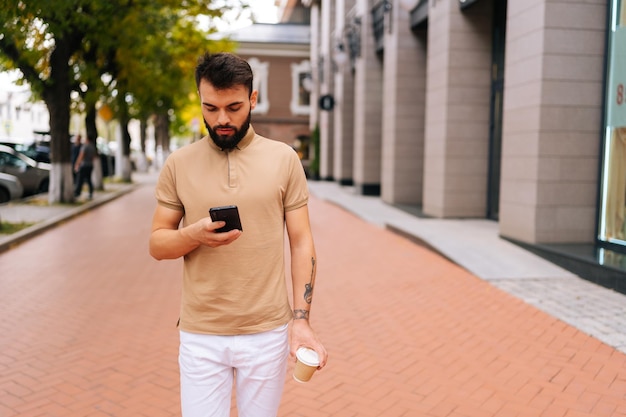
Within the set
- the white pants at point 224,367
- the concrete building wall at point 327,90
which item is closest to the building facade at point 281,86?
the concrete building wall at point 327,90

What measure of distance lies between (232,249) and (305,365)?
487 mm

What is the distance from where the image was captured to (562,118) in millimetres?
9258

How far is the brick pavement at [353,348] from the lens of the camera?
4277 mm

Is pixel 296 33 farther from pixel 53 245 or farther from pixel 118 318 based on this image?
pixel 118 318

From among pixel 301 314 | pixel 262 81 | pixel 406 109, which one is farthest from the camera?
pixel 262 81

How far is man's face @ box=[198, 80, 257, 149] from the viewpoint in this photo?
87.5 inches

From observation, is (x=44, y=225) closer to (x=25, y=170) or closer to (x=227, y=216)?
(x=25, y=170)

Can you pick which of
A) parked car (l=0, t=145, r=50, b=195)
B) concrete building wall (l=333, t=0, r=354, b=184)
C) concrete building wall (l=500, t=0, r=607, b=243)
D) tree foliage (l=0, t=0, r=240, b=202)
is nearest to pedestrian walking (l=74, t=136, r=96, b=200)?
tree foliage (l=0, t=0, r=240, b=202)

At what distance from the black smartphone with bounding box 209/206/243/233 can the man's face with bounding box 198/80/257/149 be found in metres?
0.33

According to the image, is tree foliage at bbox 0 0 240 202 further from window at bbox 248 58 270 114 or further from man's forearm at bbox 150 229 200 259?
window at bbox 248 58 270 114

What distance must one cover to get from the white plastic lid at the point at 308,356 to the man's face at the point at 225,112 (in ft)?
2.54

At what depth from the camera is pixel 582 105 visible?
362 inches

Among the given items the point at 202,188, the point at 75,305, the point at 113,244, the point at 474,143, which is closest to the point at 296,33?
the point at 474,143

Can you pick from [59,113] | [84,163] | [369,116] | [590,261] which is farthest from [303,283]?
[369,116]
